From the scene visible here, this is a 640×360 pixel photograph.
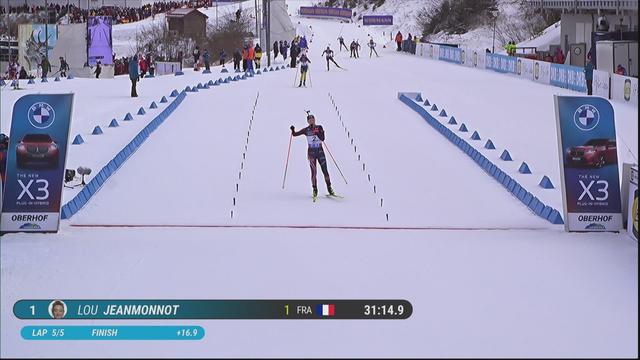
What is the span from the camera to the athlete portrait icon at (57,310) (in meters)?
8.80

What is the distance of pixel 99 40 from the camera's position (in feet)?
167

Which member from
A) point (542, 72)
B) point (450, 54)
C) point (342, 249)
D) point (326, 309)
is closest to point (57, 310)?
point (326, 309)

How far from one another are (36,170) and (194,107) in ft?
53.8

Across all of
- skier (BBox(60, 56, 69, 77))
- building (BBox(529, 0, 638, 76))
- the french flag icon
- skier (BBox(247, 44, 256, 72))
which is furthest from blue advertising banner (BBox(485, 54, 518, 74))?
the french flag icon

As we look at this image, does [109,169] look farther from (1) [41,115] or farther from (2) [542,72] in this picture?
(2) [542,72]

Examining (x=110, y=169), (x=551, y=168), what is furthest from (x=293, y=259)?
(x=551, y=168)

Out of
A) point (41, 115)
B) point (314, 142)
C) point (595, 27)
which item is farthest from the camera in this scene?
point (595, 27)

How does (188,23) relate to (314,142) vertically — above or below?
above

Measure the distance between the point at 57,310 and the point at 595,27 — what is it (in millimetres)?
43214

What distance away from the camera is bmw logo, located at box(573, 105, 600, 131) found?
43.0ft

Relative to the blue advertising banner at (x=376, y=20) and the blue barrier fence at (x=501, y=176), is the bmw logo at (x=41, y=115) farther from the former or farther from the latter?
the blue advertising banner at (x=376, y=20)

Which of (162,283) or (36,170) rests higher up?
(36,170)

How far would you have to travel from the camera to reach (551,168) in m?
19.1

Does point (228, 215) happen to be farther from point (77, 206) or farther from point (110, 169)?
point (110, 169)
